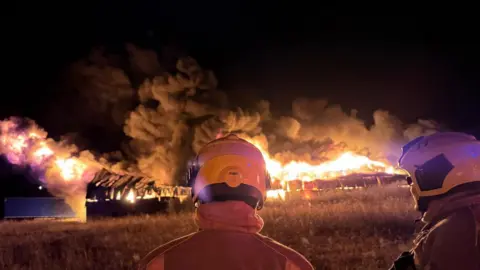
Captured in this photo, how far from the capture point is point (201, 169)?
3623 mm

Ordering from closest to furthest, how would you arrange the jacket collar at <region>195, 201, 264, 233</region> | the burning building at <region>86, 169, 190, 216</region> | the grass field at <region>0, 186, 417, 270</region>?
the jacket collar at <region>195, 201, 264, 233</region> < the grass field at <region>0, 186, 417, 270</region> < the burning building at <region>86, 169, 190, 216</region>

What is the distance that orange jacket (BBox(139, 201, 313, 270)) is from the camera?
124 inches

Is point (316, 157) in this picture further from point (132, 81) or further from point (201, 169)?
point (201, 169)

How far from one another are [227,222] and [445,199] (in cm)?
181

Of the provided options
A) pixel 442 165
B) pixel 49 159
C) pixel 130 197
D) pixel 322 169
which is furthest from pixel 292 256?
pixel 49 159

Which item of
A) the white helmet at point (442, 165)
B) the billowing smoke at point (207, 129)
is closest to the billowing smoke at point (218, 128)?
the billowing smoke at point (207, 129)

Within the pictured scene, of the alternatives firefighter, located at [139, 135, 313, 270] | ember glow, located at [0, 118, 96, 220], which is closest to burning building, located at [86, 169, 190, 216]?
ember glow, located at [0, 118, 96, 220]

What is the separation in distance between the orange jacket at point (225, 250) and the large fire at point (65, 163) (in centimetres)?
2675

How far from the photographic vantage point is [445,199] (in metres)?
3.97

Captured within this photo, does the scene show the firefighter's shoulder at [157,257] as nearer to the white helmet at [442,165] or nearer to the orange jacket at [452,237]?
Answer: the orange jacket at [452,237]

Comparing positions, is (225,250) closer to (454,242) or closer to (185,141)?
(454,242)

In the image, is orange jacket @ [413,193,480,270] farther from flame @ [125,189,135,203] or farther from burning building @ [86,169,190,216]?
flame @ [125,189,135,203]

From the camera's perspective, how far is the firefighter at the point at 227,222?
318 centimetres

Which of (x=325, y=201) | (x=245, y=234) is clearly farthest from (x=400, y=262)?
(x=325, y=201)
